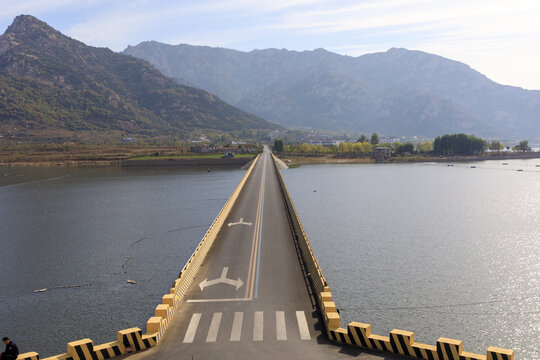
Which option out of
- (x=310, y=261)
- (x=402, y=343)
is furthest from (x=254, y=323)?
(x=310, y=261)

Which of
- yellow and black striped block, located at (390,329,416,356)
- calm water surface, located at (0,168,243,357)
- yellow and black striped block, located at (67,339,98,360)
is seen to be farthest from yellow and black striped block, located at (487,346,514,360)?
calm water surface, located at (0,168,243,357)

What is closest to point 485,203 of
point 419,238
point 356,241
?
point 419,238

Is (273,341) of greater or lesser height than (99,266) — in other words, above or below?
above

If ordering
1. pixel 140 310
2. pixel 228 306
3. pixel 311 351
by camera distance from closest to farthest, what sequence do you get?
pixel 311 351 < pixel 228 306 < pixel 140 310

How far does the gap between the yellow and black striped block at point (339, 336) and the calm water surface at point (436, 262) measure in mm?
12709

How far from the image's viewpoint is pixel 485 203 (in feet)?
369

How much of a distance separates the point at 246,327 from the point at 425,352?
40.1 feet

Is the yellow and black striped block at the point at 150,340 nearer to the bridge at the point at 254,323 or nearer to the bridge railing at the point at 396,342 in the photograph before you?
the bridge at the point at 254,323

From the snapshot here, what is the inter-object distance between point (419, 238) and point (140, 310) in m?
52.6

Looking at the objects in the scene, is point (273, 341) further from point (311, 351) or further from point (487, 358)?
point (487, 358)

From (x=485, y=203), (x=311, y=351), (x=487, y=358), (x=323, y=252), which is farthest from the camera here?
(x=485, y=203)

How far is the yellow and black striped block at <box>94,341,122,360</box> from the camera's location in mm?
A: 24884

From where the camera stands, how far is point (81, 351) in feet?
80.3

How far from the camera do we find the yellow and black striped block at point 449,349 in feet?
74.3
